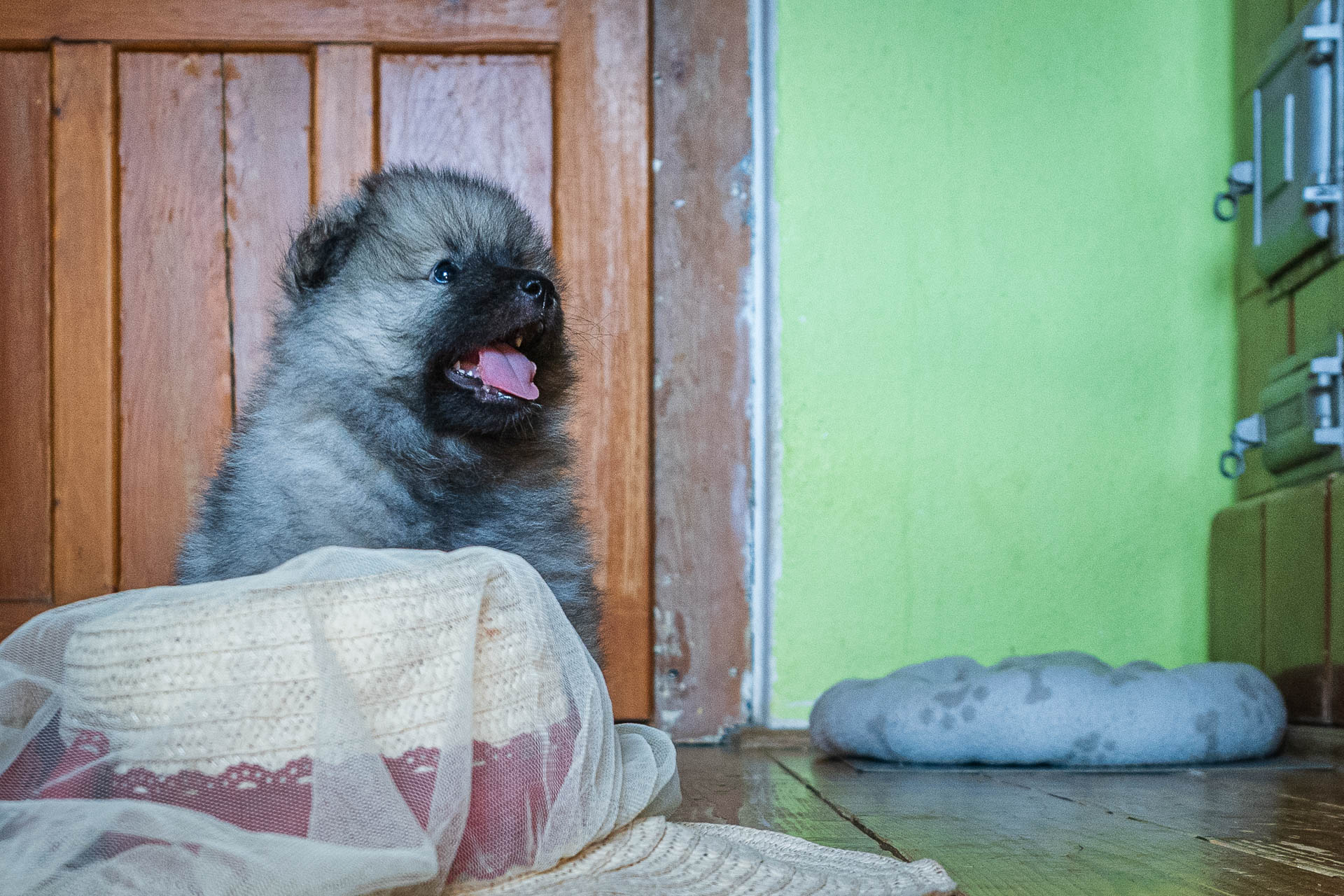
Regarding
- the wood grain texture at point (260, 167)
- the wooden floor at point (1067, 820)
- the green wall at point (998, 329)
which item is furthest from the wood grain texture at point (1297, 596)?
the wood grain texture at point (260, 167)

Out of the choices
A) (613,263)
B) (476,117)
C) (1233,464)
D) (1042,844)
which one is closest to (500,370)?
(1042,844)

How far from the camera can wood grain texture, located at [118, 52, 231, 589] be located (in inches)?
99.2

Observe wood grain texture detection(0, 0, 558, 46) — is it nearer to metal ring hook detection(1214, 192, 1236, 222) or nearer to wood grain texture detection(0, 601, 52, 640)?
wood grain texture detection(0, 601, 52, 640)

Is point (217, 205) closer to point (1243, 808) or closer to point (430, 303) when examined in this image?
point (430, 303)

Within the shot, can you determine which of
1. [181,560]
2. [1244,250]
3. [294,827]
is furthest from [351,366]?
[1244,250]

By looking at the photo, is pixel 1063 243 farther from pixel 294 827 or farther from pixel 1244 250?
pixel 294 827

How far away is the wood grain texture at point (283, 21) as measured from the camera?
249 centimetres

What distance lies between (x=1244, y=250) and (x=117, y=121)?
235cm

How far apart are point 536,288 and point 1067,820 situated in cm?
91

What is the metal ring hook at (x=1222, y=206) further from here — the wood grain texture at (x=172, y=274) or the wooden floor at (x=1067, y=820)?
the wood grain texture at (x=172, y=274)

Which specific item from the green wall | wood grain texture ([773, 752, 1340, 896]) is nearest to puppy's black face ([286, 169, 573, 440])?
wood grain texture ([773, 752, 1340, 896])

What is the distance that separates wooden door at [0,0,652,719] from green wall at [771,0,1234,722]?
0.36 metres

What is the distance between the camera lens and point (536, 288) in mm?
1562

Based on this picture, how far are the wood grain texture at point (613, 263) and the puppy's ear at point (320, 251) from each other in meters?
0.97
